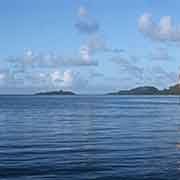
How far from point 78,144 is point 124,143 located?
5.28 metres

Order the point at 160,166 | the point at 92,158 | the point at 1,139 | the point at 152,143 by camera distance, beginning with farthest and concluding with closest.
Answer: the point at 1,139, the point at 152,143, the point at 92,158, the point at 160,166

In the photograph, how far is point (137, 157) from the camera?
38.1 meters

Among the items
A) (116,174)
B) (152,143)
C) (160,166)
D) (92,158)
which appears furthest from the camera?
(152,143)

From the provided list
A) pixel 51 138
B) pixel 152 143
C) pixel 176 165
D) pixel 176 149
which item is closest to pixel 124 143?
pixel 152 143

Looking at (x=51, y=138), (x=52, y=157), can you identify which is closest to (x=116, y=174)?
(x=52, y=157)

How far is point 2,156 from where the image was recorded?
38.7 metres

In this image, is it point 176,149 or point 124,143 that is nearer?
point 176,149

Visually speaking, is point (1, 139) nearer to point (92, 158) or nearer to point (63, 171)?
point (92, 158)

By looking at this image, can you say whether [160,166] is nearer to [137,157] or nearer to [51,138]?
[137,157]

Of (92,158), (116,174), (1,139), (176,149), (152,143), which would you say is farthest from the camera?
(1,139)

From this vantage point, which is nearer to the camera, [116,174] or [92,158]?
[116,174]

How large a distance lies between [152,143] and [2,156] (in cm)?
1827

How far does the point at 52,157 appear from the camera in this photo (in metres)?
38.2

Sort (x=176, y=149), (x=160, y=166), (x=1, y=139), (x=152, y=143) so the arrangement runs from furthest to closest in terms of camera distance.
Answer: (x=1, y=139)
(x=152, y=143)
(x=176, y=149)
(x=160, y=166)
